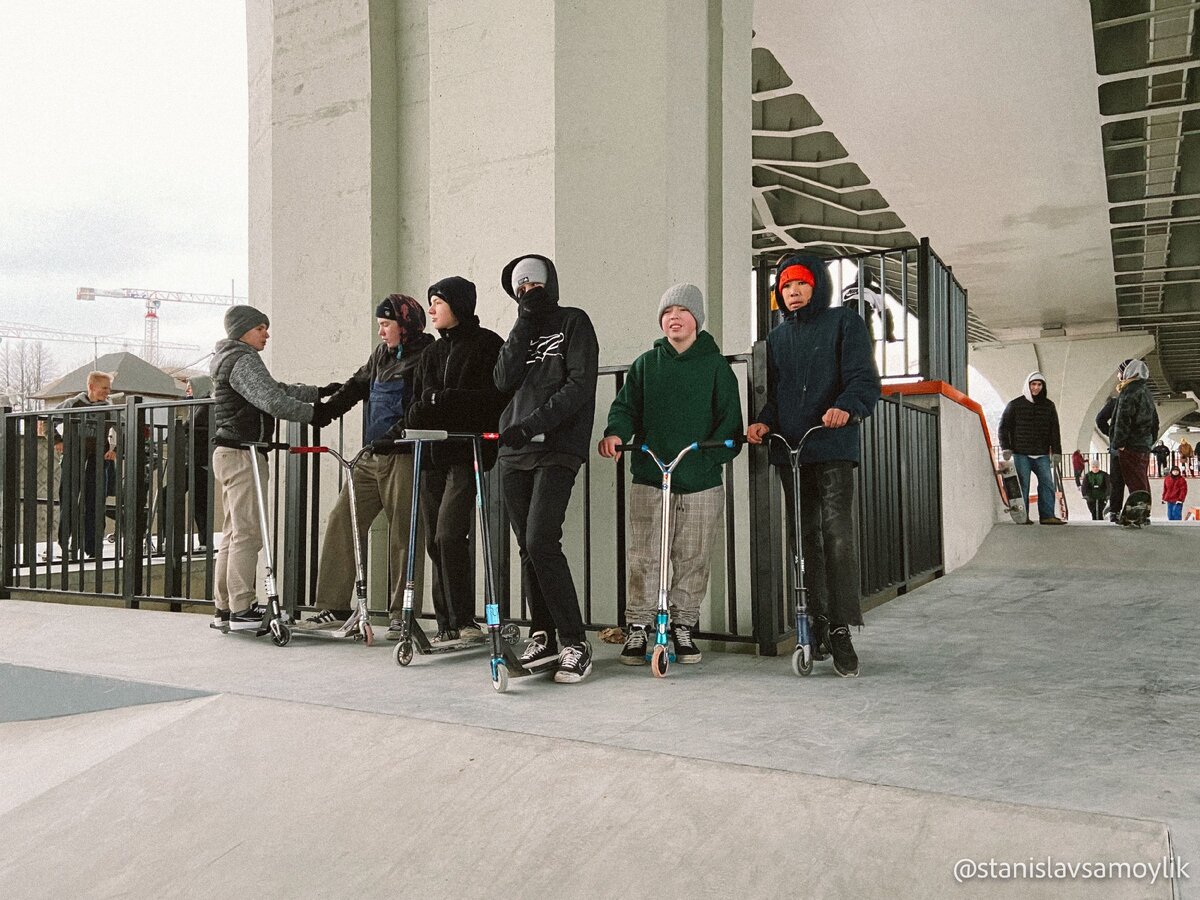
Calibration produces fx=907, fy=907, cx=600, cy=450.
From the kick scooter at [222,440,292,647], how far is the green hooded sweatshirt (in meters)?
2.07

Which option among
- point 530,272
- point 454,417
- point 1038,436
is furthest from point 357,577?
point 1038,436

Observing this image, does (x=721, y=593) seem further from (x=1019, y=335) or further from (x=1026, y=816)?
(x=1019, y=335)

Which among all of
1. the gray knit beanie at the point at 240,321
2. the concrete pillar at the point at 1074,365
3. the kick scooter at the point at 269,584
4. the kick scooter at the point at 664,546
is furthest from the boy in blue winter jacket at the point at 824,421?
the concrete pillar at the point at 1074,365

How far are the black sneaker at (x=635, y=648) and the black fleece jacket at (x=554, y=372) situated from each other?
0.91 m

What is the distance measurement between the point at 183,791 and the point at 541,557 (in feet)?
5.48

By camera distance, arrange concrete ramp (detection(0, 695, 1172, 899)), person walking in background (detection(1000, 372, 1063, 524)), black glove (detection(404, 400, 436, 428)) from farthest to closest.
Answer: person walking in background (detection(1000, 372, 1063, 524)), black glove (detection(404, 400, 436, 428)), concrete ramp (detection(0, 695, 1172, 899))

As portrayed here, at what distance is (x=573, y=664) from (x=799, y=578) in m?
1.09

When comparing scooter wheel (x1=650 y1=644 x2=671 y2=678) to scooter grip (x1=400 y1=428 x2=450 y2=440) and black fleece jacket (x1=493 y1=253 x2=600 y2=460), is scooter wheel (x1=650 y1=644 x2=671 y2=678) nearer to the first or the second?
black fleece jacket (x1=493 y1=253 x2=600 y2=460)

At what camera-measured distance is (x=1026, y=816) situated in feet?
7.25

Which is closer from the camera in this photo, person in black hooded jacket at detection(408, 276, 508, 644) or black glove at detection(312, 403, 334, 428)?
person in black hooded jacket at detection(408, 276, 508, 644)

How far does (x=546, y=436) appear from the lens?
410 centimetres

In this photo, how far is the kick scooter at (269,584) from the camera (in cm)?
497

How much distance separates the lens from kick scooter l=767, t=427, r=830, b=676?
400cm

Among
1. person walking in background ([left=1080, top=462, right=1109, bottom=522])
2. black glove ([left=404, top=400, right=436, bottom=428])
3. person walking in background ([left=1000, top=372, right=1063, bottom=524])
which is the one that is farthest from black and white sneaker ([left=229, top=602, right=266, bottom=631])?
person walking in background ([left=1080, top=462, right=1109, bottom=522])
